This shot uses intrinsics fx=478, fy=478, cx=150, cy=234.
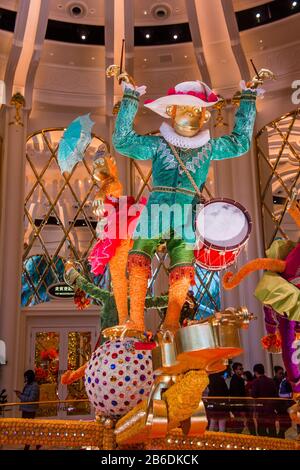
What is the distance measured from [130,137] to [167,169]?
23cm

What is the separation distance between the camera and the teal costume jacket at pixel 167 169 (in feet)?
6.86

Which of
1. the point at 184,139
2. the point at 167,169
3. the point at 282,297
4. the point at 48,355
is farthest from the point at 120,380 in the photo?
the point at 48,355

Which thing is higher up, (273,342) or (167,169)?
(167,169)

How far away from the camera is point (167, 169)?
7.25 ft

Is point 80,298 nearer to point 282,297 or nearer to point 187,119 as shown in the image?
point 187,119

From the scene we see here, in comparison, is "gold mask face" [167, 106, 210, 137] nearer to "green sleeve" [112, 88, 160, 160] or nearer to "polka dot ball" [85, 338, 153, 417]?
"green sleeve" [112, 88, 160, 160]

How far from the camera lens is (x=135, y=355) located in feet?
5.99

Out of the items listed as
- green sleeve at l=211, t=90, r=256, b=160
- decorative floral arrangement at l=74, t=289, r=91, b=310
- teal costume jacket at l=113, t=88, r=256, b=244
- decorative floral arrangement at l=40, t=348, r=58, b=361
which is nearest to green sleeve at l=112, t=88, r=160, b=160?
teal costume jacket at l=113, t=88, r=256, b=244

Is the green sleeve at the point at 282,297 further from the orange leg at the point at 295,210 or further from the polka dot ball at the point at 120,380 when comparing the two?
the orange leg at the point at 295,210

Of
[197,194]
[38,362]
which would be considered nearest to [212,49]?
[38,362]

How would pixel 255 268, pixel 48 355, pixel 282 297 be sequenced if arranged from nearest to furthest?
pixel 282 297 → pixel 255 268 → pixel 48 355

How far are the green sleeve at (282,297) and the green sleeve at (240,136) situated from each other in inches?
33.9

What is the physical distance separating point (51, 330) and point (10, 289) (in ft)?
4.75
